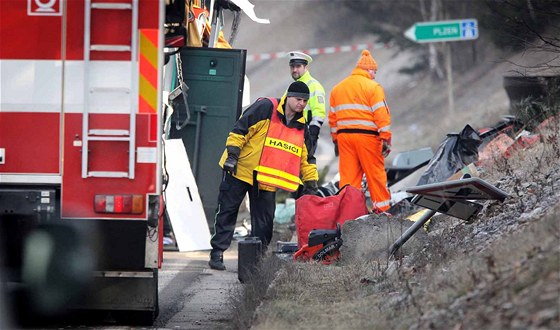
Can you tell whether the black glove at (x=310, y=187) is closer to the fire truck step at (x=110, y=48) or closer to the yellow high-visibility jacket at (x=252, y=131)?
the yellow high-visibility jacket at (x=252, y=131)

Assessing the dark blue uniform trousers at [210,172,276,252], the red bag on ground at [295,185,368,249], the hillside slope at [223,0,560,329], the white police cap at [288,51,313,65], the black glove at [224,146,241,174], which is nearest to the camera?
the hillside slope at [223,0,560,329]

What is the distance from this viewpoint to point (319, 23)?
53.1 metres

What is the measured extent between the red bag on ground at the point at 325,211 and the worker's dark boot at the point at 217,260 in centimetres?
129

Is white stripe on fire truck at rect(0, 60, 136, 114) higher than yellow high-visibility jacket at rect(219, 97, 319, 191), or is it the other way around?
white stripe on fire truck at rect(0, 60, 136, 114)

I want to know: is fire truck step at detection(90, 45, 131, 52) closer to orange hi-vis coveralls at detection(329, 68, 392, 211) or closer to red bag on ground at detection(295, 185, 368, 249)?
red bag on ground at detection(295, 185, 368, 249)

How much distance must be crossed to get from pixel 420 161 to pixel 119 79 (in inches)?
336

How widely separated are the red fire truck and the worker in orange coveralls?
487 cm

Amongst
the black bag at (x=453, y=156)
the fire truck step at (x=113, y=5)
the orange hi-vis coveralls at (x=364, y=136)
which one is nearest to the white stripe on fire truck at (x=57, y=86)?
the fire truck step at (x=113, y=5)

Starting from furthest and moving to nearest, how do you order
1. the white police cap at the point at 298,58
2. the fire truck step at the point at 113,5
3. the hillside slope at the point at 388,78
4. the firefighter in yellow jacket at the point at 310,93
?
the hillside slope at the point at 388,78, the white police cap at the point at 298,58, the firefighter in yellow jacket at the point at 310,93, the fire truck step at the point at 113,5

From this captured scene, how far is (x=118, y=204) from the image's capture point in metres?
7.45

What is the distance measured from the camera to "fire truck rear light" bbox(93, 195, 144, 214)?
24.4 ft

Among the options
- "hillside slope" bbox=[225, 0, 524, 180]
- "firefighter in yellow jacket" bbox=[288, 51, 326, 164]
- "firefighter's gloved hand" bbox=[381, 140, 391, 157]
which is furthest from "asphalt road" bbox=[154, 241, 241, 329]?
"hillside slope" bbox=[225, 0, 524, 180]

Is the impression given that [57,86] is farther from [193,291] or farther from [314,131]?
[314,131]

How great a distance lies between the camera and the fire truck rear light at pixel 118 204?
7430 millimetres
